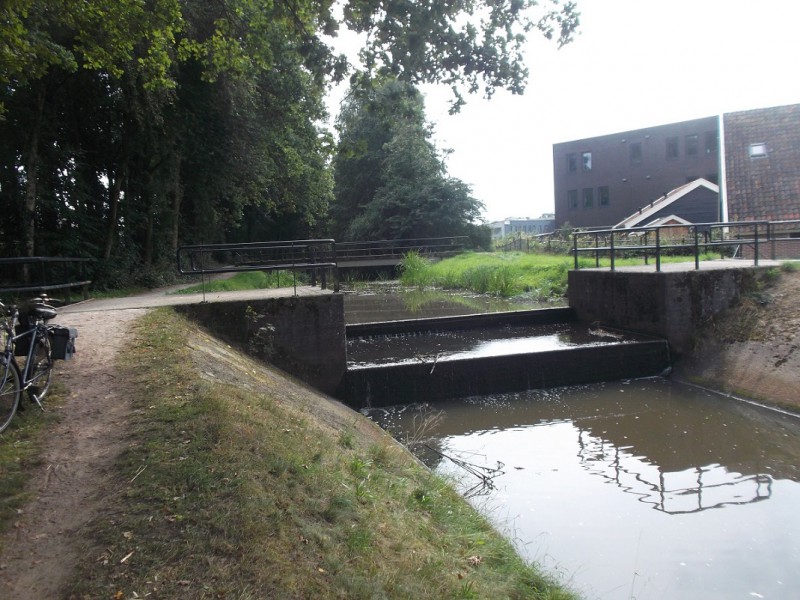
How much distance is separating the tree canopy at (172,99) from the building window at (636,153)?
877 inches

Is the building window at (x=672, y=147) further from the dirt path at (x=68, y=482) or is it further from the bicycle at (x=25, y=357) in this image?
the bicycle at (x=25, y=357)

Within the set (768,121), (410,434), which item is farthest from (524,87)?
(768,121)

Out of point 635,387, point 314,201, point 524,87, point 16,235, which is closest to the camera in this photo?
point 524,87

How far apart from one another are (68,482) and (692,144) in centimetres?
Answer: 4173

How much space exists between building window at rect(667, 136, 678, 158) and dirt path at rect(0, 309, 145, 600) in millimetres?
40146

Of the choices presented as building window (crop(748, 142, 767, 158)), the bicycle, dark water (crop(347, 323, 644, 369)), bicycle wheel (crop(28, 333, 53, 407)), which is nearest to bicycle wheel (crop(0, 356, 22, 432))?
the bicycle

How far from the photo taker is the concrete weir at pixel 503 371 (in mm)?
10289

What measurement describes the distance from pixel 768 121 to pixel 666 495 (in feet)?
74.3

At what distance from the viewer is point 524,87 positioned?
7469 mm

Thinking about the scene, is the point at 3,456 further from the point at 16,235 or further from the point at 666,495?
the point at 16,235

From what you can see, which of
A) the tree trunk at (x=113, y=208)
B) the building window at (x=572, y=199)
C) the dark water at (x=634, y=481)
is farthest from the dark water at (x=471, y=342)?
the building window at (x=572, y=199)

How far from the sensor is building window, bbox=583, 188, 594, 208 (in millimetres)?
44312

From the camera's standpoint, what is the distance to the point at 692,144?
3916 centimetres

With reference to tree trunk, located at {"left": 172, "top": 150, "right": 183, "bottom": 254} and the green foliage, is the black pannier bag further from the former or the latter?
the green foliage
